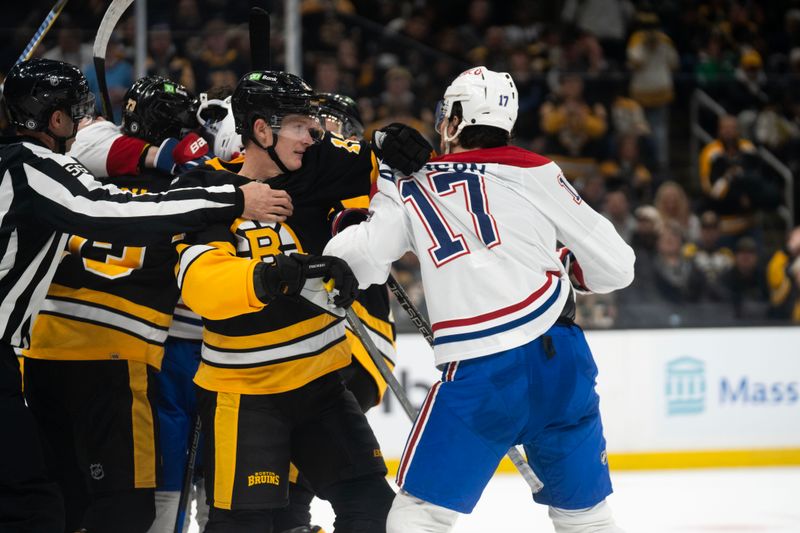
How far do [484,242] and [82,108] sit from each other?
1.06 metres

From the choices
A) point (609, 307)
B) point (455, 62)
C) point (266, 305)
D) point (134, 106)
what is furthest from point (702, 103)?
point (266, 305)

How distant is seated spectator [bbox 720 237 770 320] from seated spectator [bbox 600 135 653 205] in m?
0.71

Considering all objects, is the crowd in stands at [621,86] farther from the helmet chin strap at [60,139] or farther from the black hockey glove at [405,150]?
the black hockey glove at [405,150]

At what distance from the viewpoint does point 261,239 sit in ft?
8.48

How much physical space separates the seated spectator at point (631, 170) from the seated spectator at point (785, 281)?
88 cm

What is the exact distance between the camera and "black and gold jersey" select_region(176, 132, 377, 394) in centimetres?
241

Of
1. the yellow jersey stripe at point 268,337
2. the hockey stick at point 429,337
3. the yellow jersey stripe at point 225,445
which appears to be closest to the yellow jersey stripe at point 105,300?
the yellow jersey stripe at point 268,337

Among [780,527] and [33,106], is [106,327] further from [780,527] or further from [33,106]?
[780,527]

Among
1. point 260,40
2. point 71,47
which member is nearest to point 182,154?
point 260,40

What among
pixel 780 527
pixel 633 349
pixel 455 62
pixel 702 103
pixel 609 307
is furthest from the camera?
pixel 702 103

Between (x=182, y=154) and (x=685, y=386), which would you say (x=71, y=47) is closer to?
(x=182, y=154)

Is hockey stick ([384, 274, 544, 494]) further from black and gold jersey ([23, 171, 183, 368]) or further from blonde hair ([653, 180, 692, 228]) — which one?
blonde hair ([653, 180, 692, 228])

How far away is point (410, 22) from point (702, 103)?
206 cm

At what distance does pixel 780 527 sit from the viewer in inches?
171
